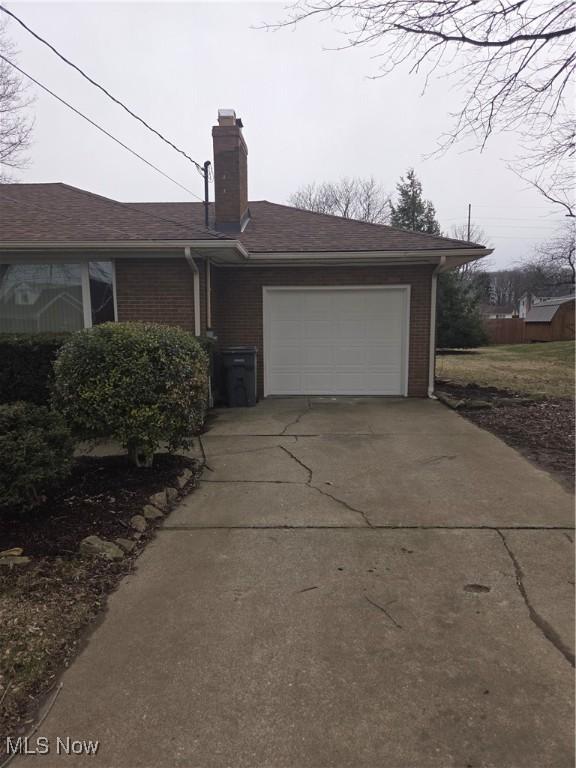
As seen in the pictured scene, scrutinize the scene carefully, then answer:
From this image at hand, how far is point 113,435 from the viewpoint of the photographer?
16.0ft

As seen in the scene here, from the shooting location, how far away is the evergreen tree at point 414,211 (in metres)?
27.8

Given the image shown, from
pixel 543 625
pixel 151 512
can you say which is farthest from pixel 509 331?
pixel 543 625

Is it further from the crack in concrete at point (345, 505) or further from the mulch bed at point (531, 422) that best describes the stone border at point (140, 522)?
the mulch bed at point (531, 422)

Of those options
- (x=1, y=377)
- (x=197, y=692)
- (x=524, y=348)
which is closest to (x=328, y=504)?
(x=197, y=692)

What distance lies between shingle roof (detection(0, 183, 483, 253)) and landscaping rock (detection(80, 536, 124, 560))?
18.1 feet

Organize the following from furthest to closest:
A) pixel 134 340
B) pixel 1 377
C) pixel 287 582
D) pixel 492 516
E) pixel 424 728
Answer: pixel 1 377
pixel 134 340
pixel 492 516
pixel 287 582
pixel 424 728

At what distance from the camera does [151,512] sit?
4344 millimetres

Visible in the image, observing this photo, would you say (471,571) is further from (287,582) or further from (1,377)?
(1,377)

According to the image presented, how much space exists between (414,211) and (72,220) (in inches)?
894

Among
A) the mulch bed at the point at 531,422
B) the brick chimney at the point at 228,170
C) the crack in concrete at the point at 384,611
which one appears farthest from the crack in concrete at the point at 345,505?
the brick chimney at the point at 228,170

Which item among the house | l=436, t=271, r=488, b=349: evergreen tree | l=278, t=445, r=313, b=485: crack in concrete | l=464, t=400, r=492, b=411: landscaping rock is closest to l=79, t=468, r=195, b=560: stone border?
l=278, t=445, r=313, b=485: crack in concrete

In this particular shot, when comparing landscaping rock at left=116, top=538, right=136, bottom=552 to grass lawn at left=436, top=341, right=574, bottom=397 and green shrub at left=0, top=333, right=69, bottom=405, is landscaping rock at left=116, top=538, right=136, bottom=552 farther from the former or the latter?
grass lawn at left=436, top=341, right=574, bottom=397

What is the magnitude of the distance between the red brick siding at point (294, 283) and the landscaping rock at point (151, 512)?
580 cm

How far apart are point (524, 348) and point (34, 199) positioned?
26.7 metres
